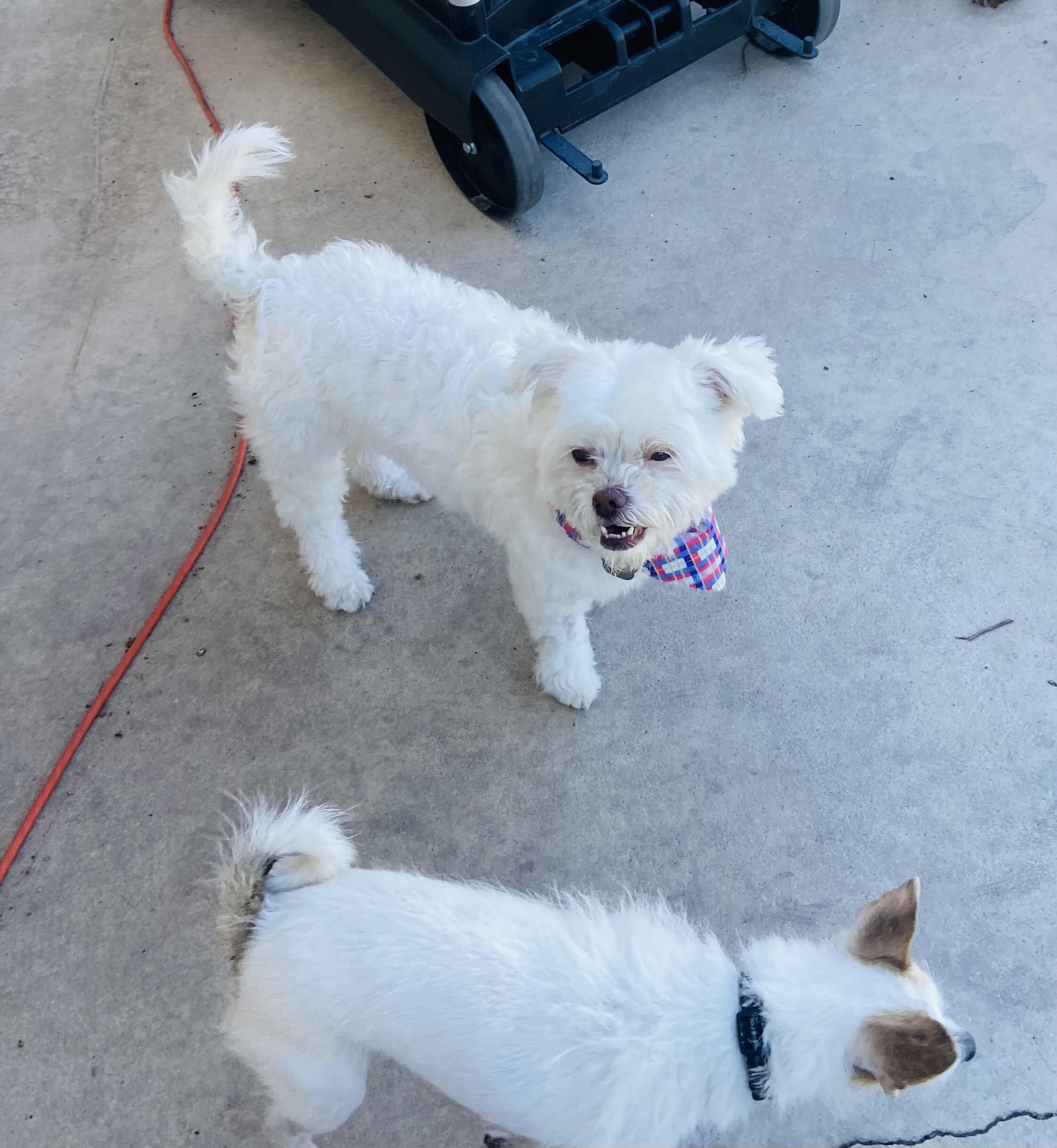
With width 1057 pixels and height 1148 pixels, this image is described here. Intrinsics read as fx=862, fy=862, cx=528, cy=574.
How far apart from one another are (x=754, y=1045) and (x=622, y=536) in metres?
1.04

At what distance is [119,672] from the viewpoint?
284cm

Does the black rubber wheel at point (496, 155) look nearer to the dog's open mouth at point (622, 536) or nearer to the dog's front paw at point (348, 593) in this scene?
the dog's front paw at point (348, 593)

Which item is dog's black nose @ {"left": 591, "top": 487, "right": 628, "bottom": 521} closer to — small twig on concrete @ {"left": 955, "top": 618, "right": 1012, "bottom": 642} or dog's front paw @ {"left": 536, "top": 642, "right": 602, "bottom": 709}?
dog's front paw @ {"left": 536, "top": 642, "right": 602, "bottom": 709}

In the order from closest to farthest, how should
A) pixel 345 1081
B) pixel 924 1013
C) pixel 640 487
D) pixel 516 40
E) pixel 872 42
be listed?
pixel 924 1013 < pixel 345 1081 < pixel 640 487 < pixel 516 40 < pixel 872 42

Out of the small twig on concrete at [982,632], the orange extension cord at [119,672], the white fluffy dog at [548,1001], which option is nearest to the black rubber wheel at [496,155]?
the orange extension cord at [119,672]

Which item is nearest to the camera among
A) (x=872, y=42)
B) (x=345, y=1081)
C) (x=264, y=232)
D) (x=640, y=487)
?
(x=345, y=1081)

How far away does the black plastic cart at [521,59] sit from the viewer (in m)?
3.38

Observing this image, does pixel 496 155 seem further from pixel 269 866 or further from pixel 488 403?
pixel 269 866

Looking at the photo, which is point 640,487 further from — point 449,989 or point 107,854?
point 107,854

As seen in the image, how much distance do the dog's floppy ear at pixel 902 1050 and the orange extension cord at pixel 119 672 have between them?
2335mm

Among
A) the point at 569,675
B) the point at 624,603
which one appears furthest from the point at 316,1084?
the point at 624,603

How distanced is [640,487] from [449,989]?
1.08 metres

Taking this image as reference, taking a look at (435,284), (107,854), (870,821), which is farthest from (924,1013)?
(107,854)

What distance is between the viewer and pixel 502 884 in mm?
2420
